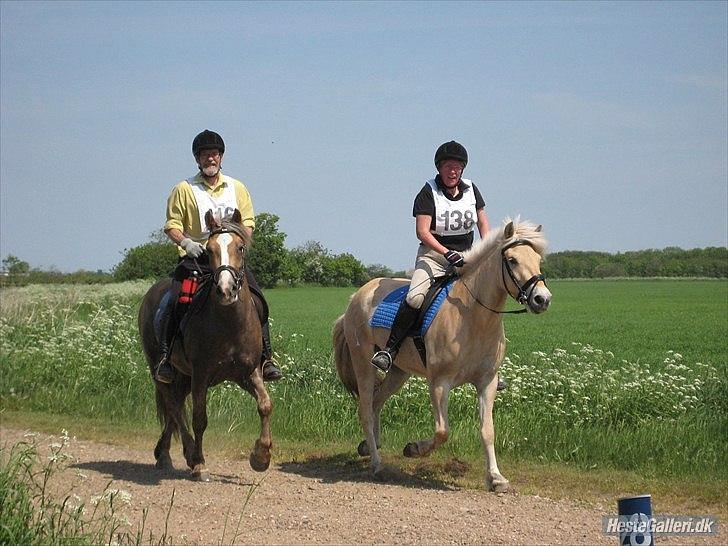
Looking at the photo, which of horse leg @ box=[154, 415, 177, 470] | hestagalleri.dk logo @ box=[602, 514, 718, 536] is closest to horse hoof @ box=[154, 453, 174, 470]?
horse leg @ box=[154, 415, 177, 470]

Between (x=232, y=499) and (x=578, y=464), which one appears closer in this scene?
(x=232, y=499)

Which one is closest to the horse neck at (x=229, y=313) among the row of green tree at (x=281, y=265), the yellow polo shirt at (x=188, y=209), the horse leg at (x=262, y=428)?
the horse leg at (x=262, y=428)

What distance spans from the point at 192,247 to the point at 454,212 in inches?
105

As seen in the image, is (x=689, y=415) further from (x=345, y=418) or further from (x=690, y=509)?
(x=345, y=418)

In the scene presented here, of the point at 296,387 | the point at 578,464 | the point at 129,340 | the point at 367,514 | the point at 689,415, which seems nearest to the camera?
the point at 367,514

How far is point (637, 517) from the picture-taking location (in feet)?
12.6

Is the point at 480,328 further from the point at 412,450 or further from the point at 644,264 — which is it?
the point at 644,264

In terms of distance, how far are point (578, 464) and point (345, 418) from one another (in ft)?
11.3

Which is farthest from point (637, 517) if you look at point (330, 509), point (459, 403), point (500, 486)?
point (459, 403)

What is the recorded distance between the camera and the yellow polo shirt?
31.6 ft

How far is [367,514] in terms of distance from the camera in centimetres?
816

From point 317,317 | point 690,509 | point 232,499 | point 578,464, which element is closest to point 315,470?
point 232,499

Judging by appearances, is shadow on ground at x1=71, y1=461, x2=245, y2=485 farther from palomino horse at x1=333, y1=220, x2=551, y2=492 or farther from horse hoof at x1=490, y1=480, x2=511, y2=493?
horse hoof at x1=490, y1=480, x2=511, y2=493

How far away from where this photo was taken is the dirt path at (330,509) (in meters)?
7.41
